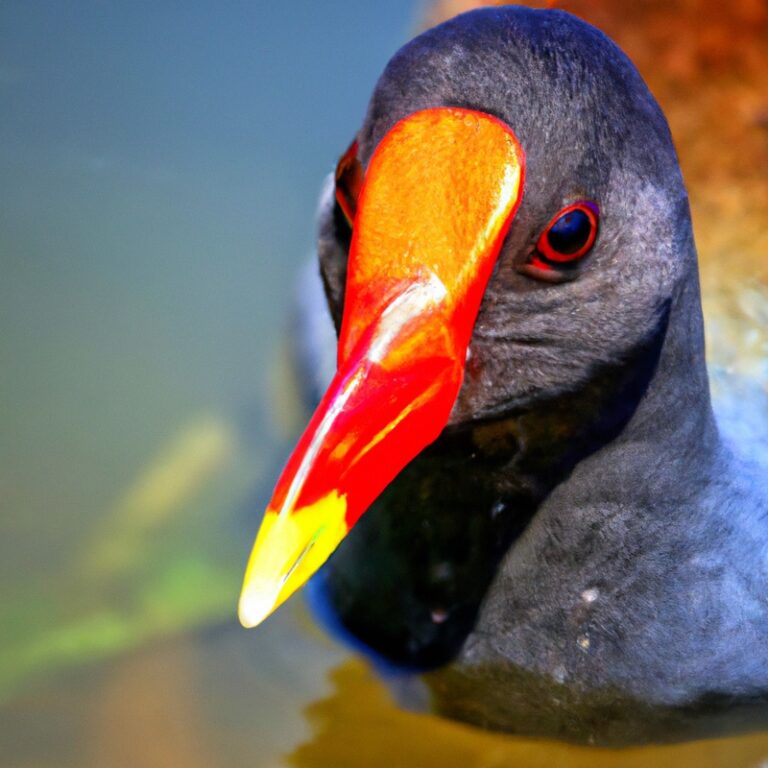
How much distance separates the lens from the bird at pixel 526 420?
1.61 metres

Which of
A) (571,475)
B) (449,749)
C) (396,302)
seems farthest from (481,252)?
(449,749)

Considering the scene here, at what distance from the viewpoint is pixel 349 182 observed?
1758 millimetres

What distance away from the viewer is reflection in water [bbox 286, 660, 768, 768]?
216 centimetres

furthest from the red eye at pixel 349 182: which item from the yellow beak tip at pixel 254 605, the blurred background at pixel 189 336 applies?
the blurred background at pixel 189 336

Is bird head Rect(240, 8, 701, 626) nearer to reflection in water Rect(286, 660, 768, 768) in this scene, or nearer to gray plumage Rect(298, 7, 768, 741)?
gray plumage Rect(298, 7, 768, 741)

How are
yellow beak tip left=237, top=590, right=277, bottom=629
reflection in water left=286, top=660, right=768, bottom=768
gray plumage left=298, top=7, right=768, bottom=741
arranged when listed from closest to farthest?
yellow beak tip left=237, top=590, right=277, bottom=629
gray plumage left=298, top=7, right=768, bottom=741
reflection in water left=286, top=660, right=768, bottom=768

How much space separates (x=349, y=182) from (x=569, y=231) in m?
0.34

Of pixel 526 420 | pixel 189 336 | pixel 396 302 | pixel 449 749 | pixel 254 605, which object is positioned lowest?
pixel 449 749

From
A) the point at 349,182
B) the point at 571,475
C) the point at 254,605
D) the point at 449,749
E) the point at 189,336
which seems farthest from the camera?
the point at 189,336

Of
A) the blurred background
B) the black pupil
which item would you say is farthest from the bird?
the blurred background

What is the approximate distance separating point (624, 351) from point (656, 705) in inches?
28.7

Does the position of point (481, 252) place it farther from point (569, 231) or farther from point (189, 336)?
point (189, 336)

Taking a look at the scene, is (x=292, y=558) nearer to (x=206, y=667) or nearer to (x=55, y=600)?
(x=206, y=667)

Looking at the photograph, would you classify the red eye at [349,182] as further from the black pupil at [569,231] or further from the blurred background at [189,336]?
the blurred background at [189,336]
